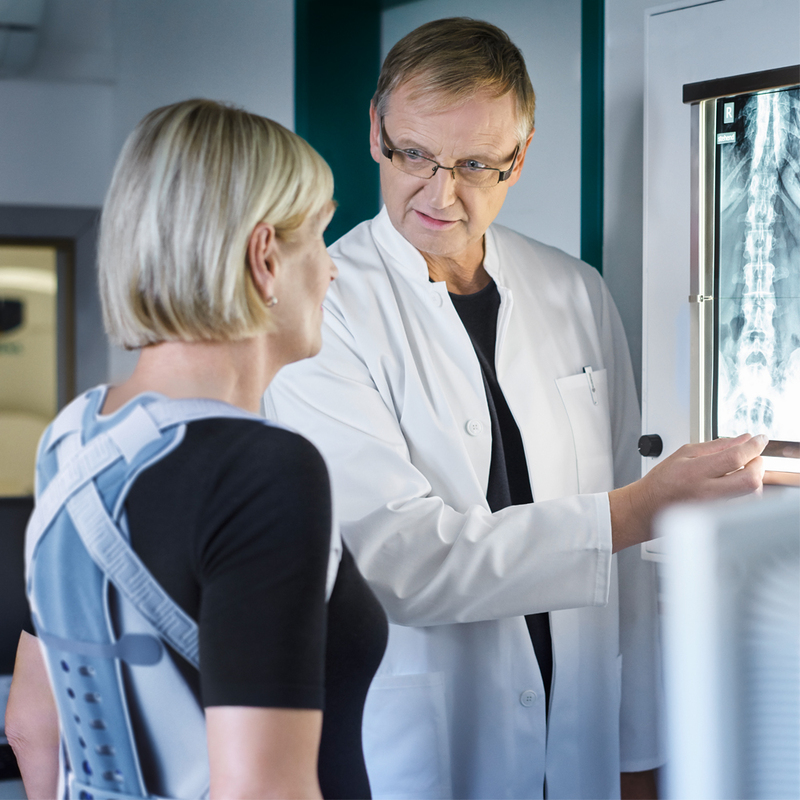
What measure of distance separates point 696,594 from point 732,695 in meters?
0.05

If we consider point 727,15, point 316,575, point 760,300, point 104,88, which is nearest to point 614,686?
point 760,300

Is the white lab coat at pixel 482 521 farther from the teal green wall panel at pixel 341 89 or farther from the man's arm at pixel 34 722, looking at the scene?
the teal green wall panel at pixel 341 89

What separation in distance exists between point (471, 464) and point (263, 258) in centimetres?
53

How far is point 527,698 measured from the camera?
3.83ft

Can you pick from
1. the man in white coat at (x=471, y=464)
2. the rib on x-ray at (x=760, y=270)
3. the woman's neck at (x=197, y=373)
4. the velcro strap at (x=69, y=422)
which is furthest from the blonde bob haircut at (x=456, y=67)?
the velcro strap at (x=69, y=422)

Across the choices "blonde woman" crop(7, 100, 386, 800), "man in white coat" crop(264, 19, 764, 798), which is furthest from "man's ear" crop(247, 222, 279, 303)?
"man in white coat" crop(264, 19, 764, 798)

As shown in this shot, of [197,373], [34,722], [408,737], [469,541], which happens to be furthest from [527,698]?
[197,373]

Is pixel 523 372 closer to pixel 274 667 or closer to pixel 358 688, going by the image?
pixel 358 688

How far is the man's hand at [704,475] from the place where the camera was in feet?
3.21

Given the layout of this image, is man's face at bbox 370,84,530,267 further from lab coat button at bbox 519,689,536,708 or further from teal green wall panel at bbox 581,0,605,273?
lab coat button at bbox 519,689,536,708

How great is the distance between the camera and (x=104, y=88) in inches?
84.1

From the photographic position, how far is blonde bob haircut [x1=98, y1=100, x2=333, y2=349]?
0.67 meters

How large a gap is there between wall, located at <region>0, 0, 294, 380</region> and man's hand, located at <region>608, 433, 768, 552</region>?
1.32m

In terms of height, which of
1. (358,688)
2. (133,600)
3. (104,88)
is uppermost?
(104,88)
